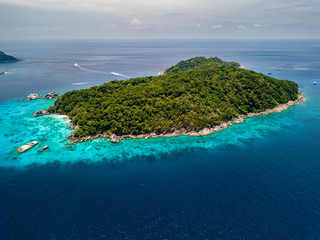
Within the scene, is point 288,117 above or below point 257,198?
above

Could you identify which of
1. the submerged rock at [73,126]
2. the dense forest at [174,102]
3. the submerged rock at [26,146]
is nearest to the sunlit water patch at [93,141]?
the submerged rock at [26,146]

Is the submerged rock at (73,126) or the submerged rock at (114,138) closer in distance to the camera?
the submerged rock at (114,138)

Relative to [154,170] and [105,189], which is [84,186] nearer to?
[105,189]

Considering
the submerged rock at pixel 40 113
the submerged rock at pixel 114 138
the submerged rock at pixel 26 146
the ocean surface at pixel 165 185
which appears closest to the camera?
the ocean surface at pixel 165 185

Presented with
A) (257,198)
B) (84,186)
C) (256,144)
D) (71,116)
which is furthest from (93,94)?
(257,198)

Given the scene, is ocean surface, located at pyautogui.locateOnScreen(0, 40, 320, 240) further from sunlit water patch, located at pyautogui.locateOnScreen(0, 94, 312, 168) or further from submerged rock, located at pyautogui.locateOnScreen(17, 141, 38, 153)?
submerged rock, located at pyautogui.locateOnScreen(17, 141, 38, 153)

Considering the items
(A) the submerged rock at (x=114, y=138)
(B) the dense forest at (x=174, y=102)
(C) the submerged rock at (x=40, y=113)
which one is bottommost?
(A) the submerged rock at (x=114, y=138)

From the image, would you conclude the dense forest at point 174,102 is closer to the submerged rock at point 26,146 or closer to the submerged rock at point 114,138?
the submerged rock at point 114,138

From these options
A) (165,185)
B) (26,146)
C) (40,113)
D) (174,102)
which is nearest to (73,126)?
(26,146)

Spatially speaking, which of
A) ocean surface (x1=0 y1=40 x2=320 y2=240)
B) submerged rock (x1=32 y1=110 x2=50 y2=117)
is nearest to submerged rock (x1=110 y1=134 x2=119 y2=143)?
ocean surface (x1=0 y1=40 x2=320 y2=240)
